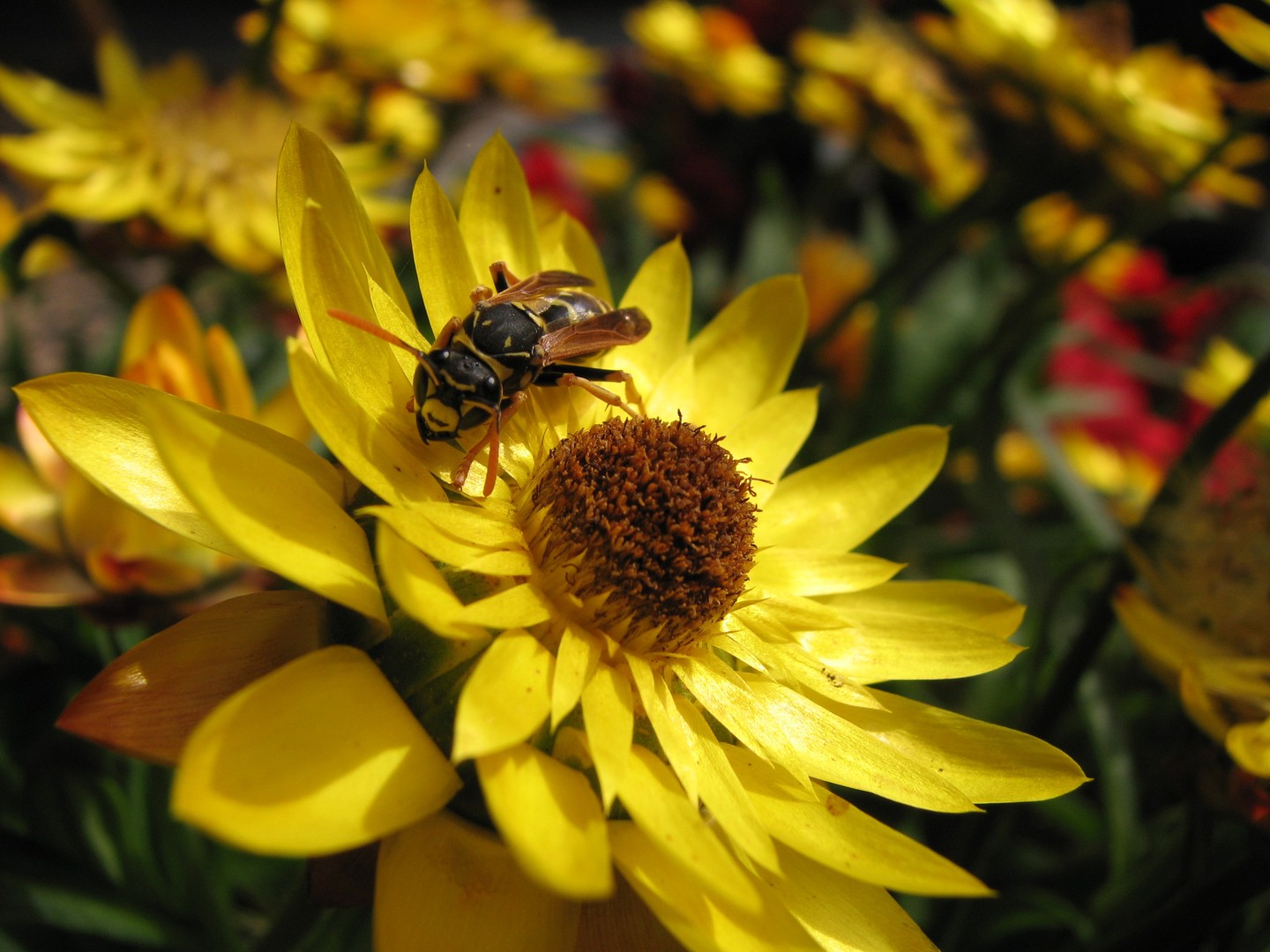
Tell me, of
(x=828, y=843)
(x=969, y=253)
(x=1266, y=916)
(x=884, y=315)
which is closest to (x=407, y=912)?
(x=828, y=843)

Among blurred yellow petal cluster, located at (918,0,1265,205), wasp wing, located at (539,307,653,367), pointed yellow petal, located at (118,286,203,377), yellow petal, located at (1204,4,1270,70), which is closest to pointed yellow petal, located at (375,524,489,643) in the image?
wasp wing, located at (539,307,653,367)

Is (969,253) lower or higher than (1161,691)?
higher

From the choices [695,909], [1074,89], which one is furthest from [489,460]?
[1074,89]

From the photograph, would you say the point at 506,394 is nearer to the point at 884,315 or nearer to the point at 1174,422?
the point at 884,315

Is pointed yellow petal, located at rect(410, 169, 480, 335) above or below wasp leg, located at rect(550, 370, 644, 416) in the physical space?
above

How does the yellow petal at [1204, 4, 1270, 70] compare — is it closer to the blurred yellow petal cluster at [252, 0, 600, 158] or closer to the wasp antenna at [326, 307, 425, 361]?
the wasp antenna at [326, 307, 425, 361]

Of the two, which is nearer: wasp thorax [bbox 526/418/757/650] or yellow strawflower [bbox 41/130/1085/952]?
yellow strawflower [bbox 41/130/1085/952]
